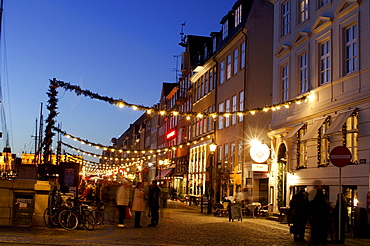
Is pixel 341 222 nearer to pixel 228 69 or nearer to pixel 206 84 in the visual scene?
pixel 228 69

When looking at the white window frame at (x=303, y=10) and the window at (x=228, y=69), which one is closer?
the white window frame at (x=303, y=10)

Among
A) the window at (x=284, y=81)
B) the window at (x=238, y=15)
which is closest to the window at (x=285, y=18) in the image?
the window at (x=284, y=81)

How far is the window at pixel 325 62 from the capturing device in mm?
24375

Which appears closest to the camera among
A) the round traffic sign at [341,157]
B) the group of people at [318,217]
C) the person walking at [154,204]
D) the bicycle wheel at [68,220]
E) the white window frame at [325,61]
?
the round traffic sign at [341,157]

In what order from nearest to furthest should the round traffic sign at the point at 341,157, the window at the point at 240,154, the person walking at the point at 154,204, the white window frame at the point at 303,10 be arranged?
1. the round traffic sign at the point at 341,157
2. the person walking at the point at 154,204
3. the white window frame at the point at 303,10
4. the window at the point at 240,154

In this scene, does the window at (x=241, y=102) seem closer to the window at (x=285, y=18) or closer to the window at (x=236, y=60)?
the window at (x=236, y=60)

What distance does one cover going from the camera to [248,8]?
41250 mm

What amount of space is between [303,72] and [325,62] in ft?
8.21

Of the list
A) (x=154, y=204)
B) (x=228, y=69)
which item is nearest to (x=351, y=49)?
(x=154, y=204)

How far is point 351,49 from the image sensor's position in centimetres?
2227

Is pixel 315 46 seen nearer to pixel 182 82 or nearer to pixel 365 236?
pixel 365 236

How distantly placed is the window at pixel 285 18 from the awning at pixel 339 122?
27.6ft

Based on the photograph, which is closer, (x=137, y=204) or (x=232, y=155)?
(x=137, y=204)

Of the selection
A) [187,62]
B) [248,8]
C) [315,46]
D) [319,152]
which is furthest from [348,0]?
[187,62]
